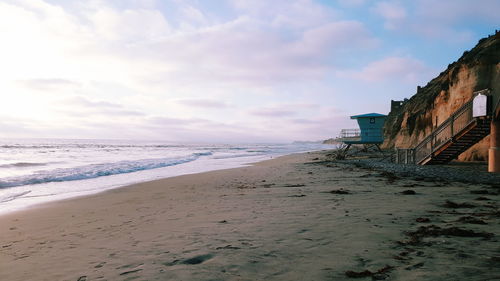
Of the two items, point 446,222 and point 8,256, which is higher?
point 446,222

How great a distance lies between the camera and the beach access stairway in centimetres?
1486

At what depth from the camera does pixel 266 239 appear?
4832 mm

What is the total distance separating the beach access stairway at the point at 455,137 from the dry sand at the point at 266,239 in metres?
7.43

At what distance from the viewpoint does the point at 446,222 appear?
5477mm

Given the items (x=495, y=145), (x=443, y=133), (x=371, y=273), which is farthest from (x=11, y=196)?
(x=443, y=133)

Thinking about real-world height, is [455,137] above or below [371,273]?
above

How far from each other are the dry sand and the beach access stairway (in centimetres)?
743

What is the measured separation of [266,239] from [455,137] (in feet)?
48.7

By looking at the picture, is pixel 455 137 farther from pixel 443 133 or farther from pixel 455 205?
pixel 455 205

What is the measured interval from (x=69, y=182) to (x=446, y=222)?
16.6 metres

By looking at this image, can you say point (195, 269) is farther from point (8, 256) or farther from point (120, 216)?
point (120, 216)

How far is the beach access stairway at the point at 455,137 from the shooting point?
1486 cm

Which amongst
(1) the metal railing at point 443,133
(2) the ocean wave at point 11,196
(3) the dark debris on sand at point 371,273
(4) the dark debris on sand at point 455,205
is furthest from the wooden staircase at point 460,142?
(2) the ocean wave at point 11,196

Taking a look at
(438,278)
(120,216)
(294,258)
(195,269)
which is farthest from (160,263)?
(120,216)
